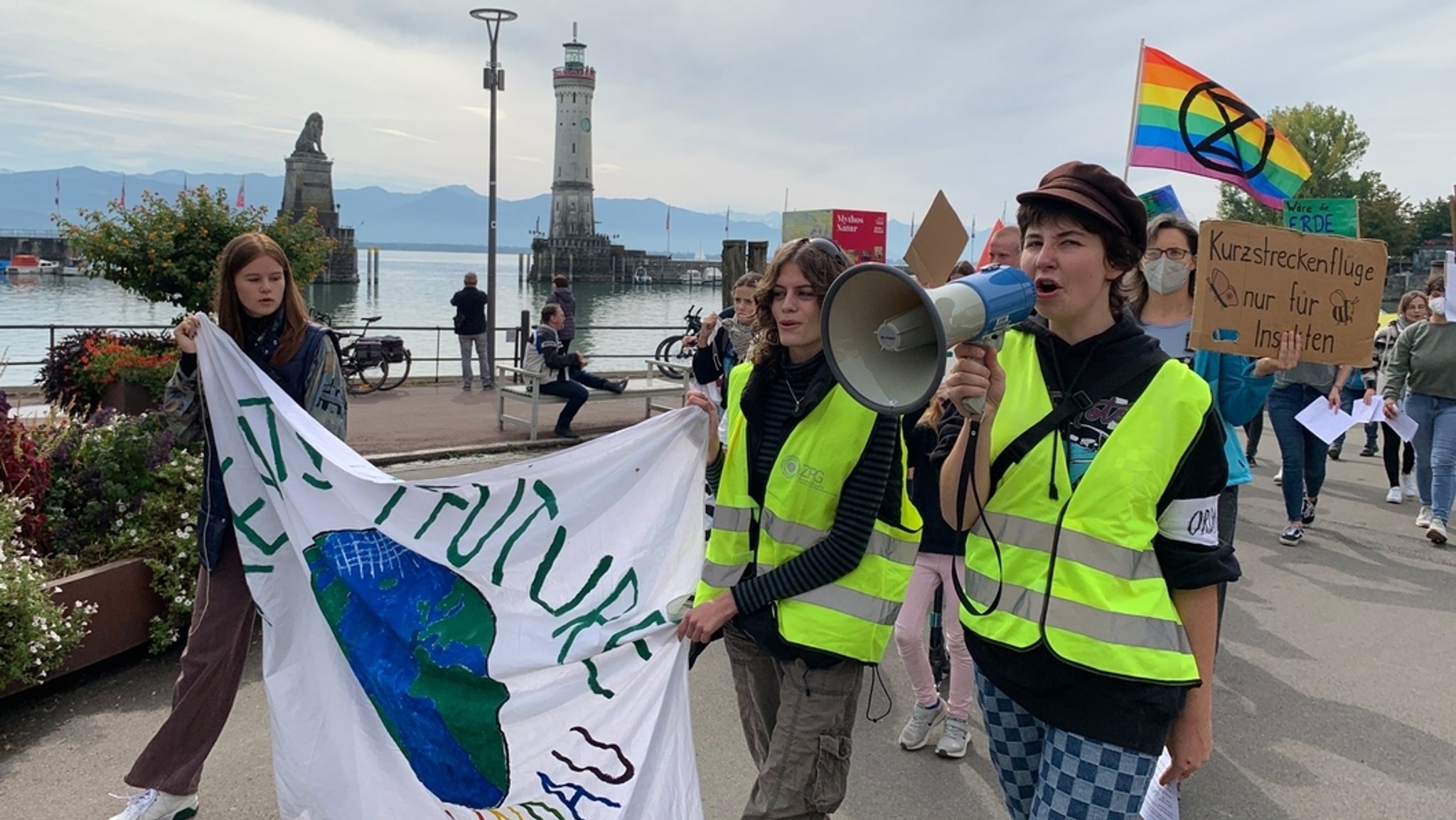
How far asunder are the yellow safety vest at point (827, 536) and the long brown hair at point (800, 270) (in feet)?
0.80

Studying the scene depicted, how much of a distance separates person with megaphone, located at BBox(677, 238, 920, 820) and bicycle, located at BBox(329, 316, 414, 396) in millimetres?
11656

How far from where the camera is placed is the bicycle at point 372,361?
44.2 ft

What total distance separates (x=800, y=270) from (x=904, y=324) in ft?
2.31

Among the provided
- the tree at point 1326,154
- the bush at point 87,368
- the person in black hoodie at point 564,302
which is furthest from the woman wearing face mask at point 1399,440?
the tree at point 1326,154

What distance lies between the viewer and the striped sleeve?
232cm

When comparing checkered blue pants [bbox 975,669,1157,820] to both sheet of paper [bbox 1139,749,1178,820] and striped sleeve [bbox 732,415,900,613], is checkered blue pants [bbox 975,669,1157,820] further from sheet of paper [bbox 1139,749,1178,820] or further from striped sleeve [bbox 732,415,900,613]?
sheet of paper [bbox 1139,749,1178,820]

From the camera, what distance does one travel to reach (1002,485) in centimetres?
198

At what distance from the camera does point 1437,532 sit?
7.32m

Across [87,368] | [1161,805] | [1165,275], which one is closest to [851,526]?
[1161,805]

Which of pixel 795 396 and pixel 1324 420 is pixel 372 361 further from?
pixel 795 396

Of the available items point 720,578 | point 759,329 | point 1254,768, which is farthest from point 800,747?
point 1254,768

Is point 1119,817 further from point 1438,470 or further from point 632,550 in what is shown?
point 1438,470

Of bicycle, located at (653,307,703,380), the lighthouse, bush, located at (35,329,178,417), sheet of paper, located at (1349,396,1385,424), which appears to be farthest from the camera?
the lighthouse

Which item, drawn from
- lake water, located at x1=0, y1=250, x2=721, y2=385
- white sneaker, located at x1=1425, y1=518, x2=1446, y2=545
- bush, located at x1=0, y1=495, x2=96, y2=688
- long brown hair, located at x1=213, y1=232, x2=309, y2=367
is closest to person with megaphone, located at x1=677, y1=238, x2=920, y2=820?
long brown hair, located at x1=213, y1=232, x2=309, y2=367
